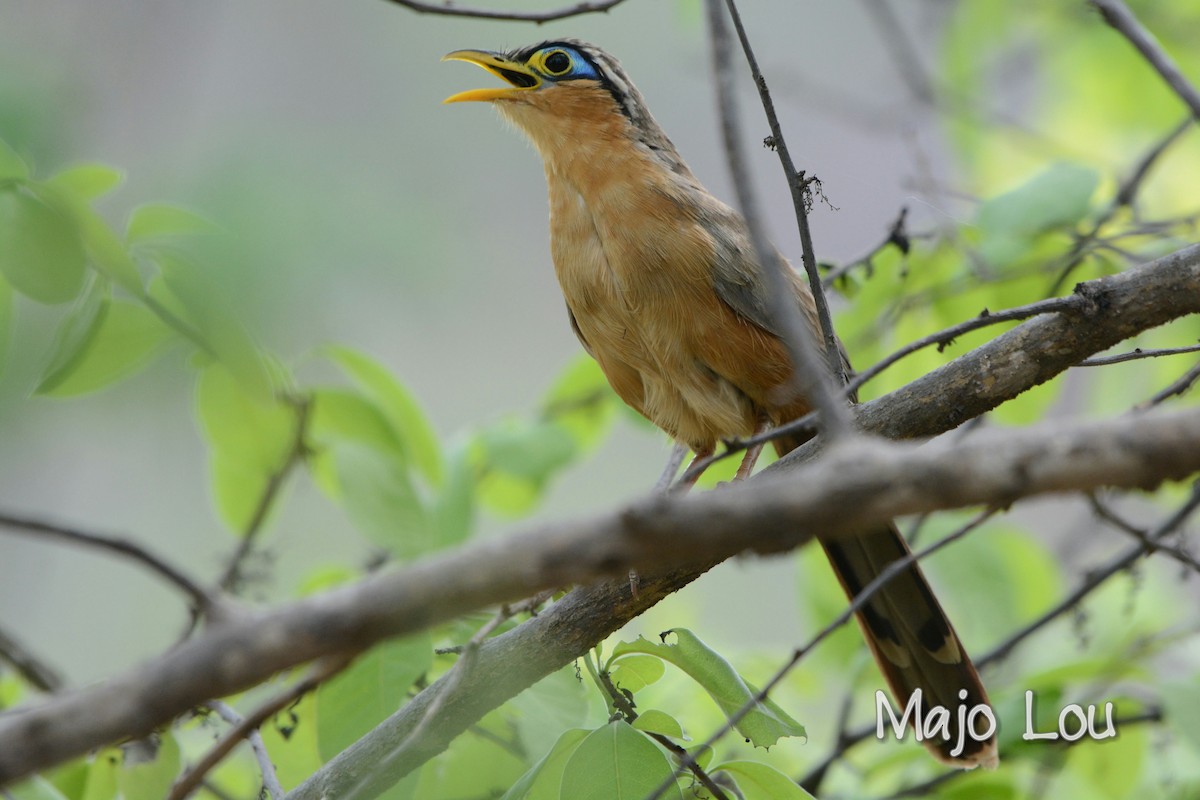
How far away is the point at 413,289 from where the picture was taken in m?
3.16

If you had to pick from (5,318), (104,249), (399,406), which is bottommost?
(5,318)

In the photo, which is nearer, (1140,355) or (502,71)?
(1140,355)

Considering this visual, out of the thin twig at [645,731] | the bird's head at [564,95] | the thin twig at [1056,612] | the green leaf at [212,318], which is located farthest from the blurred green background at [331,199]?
the thin twig at [1056,612]

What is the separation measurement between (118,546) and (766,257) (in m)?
0.91

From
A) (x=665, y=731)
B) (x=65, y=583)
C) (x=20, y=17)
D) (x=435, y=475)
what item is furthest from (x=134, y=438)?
(x=65, y=583)

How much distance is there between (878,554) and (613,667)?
1.49 m

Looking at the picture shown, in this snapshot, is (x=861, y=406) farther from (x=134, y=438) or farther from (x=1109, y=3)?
(x=134, y=438)

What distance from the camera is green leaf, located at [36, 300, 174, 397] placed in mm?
2744

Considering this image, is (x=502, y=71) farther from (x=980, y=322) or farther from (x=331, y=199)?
(x=980, y=322)

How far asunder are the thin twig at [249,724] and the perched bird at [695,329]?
2138 millimetres

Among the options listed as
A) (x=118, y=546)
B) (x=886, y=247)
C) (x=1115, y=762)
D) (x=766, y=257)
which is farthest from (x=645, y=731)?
(x=886, y=247)

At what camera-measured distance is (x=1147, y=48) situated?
9.80ft

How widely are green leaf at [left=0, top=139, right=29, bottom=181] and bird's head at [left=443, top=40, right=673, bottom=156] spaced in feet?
6.09

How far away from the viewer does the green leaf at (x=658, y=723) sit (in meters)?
2.31
